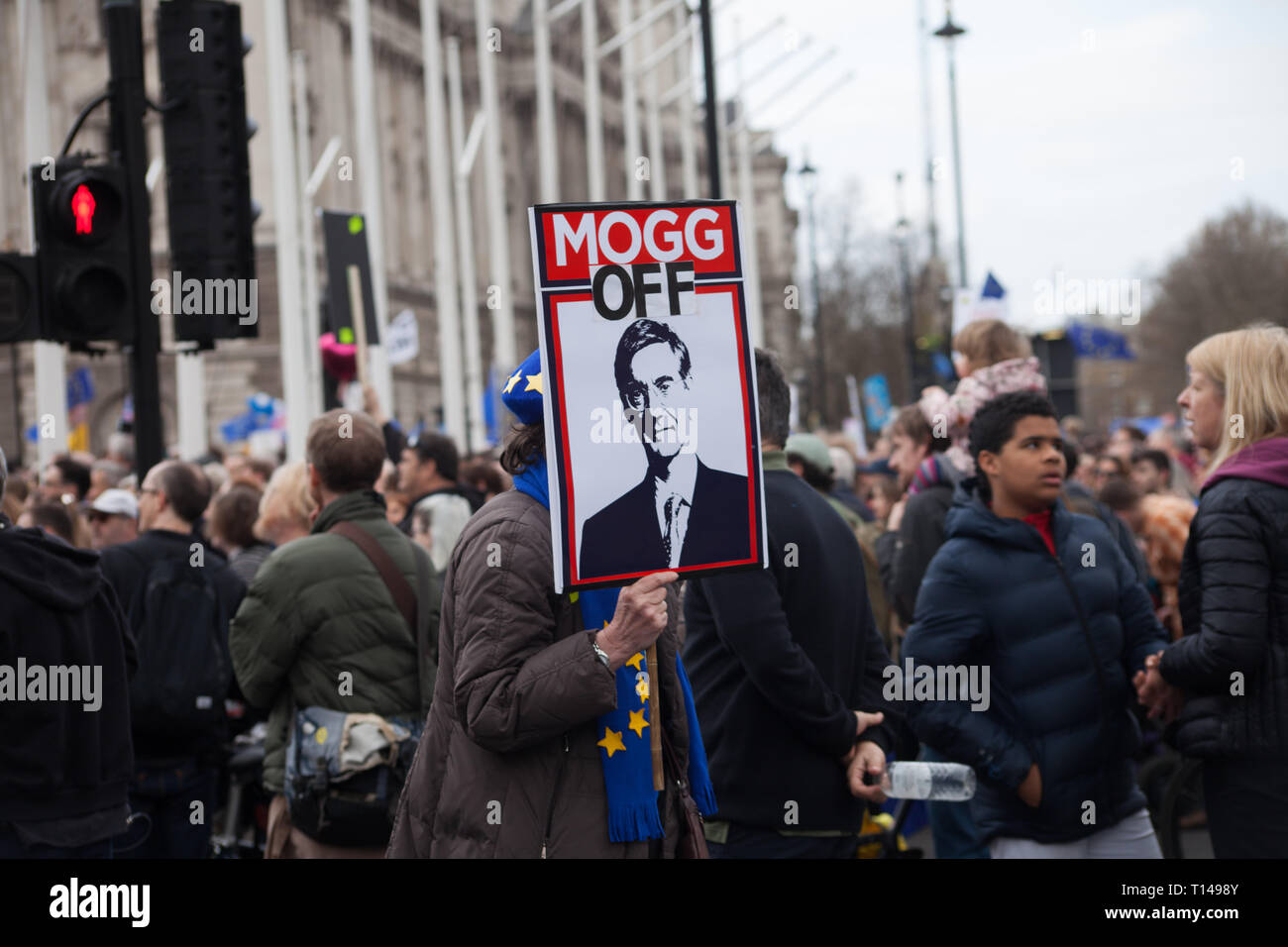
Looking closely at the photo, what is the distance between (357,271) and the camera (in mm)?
11492

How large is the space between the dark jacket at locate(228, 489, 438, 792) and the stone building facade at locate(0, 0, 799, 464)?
25.1 m

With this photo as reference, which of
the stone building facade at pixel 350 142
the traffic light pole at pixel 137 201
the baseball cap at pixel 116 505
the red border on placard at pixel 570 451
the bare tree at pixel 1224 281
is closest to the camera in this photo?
the red border on placard at pixel 570 451

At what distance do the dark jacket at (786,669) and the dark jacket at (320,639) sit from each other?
116cm

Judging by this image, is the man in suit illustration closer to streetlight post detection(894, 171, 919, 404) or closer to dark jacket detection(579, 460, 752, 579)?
dark jacket detection(579, 460, 752, 579)

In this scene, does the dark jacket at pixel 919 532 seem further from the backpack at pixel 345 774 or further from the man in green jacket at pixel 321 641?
the backpack at pixel 345 774

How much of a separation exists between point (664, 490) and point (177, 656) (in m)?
3.35

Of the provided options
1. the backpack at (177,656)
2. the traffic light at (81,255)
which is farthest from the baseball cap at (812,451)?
the traffic light at (81,255)

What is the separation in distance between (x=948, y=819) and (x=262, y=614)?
2.78 metres

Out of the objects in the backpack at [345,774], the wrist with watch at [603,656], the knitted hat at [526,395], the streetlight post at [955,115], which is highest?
the streetlight post at [955,115]

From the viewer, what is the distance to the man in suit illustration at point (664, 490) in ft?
11.2

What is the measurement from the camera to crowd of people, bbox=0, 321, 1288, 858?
353 centimetres

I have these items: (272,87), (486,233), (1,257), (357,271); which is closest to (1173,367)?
(486,233)

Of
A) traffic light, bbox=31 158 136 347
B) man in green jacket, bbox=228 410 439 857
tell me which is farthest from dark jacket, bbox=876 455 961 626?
traffic light, bbox=31 158 136 347

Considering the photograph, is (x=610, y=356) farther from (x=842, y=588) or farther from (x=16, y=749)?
(x=16, y=749)
